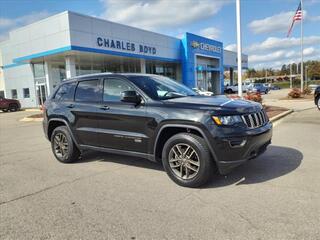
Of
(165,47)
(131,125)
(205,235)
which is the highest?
(165,47)

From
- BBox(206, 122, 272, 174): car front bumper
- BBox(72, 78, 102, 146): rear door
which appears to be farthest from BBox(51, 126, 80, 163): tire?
BBox(206, 122, 272, 174): car front bumper

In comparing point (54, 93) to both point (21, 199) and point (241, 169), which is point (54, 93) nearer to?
point (21, 199)

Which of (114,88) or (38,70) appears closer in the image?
(114,88)

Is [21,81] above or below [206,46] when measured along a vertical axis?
below

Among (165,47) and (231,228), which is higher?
(165,47)

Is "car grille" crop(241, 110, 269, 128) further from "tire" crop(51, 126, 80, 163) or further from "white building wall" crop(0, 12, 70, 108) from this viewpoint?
"white building wall" crop(0, 12, 70, 108)

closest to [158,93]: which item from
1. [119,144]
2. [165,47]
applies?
[119,144]

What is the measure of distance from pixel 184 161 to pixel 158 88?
1.52 m

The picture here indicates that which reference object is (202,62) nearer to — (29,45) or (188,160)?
(29,45)

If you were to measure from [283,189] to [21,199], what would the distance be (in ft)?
12.9

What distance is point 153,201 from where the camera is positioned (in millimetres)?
4246

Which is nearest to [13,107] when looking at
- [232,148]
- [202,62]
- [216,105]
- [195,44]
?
[195,44]

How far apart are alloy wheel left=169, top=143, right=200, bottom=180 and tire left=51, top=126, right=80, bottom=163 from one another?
8.46 ft

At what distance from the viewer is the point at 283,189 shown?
4441mm
